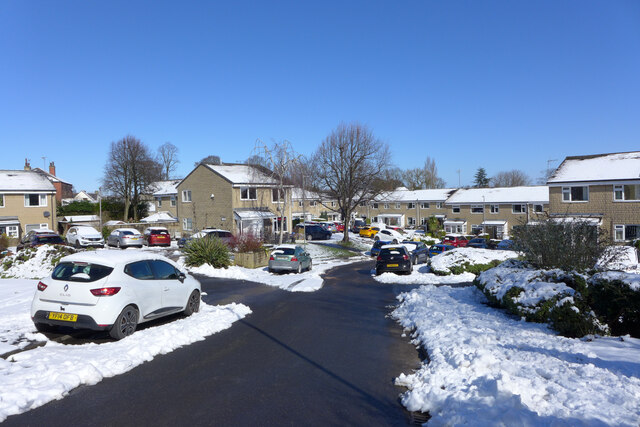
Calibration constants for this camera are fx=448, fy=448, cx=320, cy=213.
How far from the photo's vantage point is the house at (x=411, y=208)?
226 feet

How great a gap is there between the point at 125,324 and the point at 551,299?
8.26 m

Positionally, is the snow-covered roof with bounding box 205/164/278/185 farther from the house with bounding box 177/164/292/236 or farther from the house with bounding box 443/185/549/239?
the house with bounding box 443/185/549/239

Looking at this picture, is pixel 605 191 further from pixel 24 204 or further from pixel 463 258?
pixel 24 204

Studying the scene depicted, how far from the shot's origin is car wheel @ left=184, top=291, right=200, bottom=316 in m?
10.8

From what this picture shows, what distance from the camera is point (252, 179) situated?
1634 inches

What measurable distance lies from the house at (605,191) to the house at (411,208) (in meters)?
27.8

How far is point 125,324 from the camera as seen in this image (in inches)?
330

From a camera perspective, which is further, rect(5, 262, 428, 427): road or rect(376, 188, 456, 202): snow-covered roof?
rect(376, 188, 456, 202): snow-covered roof

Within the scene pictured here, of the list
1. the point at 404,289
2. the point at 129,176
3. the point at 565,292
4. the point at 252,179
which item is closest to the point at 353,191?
the point at 252,179

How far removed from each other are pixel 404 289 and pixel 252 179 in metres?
25.6

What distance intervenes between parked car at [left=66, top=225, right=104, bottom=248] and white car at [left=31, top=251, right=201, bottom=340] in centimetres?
2644

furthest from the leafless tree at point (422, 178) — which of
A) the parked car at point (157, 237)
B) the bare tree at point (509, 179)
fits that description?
the parked car at point (157, 237)

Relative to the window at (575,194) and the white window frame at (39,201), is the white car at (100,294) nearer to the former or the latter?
the window at (575,194)

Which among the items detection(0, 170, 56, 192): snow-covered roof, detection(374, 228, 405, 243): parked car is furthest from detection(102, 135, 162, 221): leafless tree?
detection(374, 228, 405, 243): parked car
